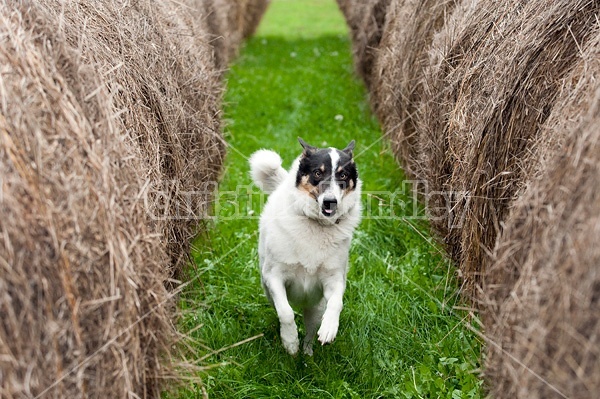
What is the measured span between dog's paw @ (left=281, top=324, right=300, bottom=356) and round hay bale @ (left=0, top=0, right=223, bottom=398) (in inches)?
42.4

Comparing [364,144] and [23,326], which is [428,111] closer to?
[364,144]

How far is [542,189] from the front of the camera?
2.97m

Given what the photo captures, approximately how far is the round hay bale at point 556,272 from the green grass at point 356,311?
1007 millimetres

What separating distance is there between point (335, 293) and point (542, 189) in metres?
1.81

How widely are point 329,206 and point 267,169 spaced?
79 centimetres

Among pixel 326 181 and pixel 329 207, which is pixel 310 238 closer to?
pixel 329 207

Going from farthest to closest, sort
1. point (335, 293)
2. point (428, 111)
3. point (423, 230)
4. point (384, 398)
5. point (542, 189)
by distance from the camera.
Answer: point (423, 230), point (428, 111), point (335, 293), point (384, 398), point (542, 189)

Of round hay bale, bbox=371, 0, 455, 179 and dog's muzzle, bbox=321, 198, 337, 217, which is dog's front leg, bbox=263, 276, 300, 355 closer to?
dog's muzzle, bbox=321, 198, 337, 217

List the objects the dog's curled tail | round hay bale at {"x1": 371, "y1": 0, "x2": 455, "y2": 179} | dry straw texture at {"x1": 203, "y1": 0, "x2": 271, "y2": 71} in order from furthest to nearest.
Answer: dry straw texture at {"x1": 203, "y1": 0, "x2": 271, "y2": 71} → round hay bale at {"x1": 371, "y1": 0, "x2": 455, "y2": 179} → the dog's curled tail

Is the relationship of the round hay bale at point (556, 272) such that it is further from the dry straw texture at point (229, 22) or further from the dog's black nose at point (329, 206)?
the dry straw texture at point (229, 22)

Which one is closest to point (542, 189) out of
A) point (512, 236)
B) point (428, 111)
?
point (512, 236)

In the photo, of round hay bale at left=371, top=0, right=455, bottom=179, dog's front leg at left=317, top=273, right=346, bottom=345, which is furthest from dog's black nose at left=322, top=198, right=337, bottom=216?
round hay bale at left=371, top=0, right=455, bottom=179

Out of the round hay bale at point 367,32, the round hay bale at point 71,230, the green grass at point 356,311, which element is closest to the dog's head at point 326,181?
the green grass at point 356,311

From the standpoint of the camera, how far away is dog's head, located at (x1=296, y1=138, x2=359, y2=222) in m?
4.53
